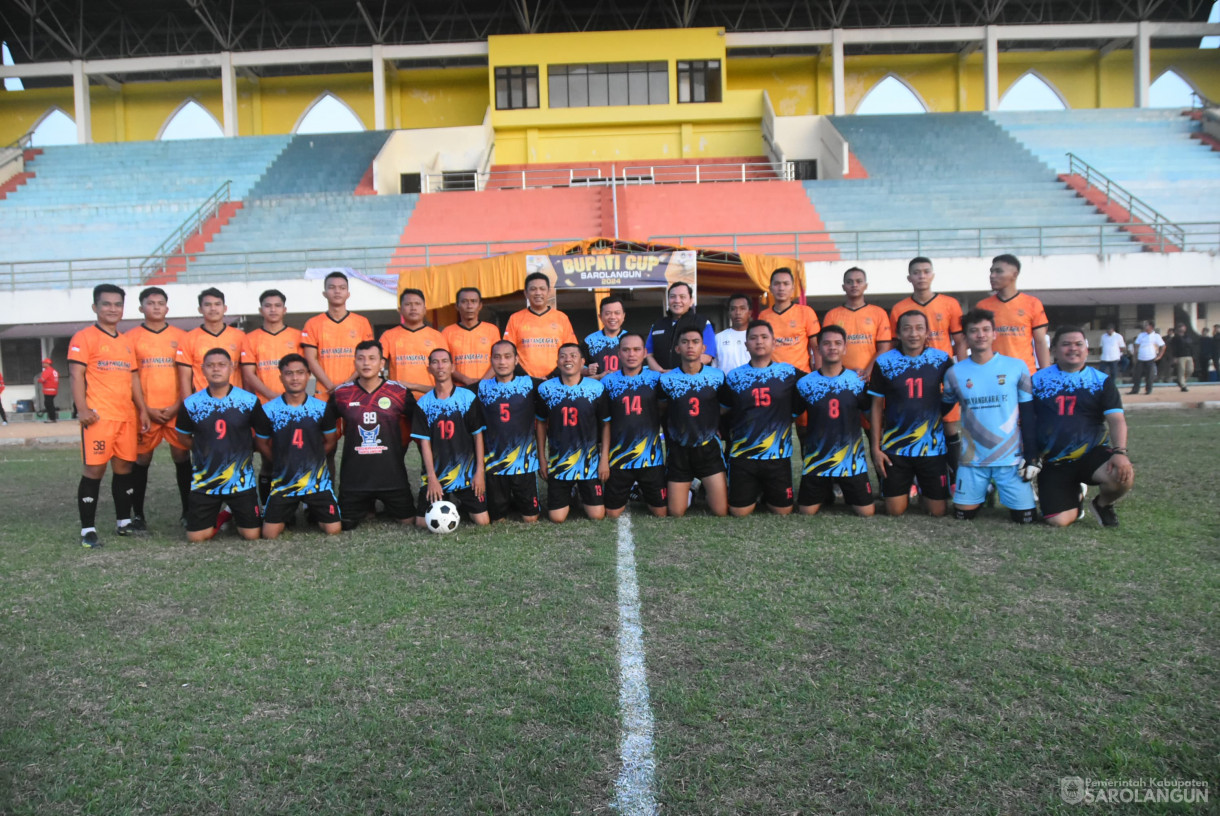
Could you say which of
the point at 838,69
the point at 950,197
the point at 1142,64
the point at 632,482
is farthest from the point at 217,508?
the point at 1142,64

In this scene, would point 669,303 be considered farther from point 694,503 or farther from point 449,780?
point 449,780

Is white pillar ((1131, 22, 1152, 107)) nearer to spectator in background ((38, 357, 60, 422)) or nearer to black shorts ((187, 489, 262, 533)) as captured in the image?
black shorts ((187, 489, 262, 533))

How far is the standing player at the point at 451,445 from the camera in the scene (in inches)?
242

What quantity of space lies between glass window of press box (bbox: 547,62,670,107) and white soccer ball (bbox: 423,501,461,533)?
1069 inches

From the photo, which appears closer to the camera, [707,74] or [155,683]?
[155,683]

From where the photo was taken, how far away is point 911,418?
6137 millimetres

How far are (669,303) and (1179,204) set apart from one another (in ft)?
79.5

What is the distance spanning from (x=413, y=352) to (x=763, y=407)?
3045 millimetres

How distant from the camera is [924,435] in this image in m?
6.12

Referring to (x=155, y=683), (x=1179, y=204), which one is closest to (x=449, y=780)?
(x=155, y=683)

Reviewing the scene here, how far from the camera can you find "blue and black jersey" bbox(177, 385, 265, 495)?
594 cm

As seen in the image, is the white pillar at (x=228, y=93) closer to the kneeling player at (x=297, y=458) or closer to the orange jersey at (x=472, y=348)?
the orange jersey at (x=472, y=348)

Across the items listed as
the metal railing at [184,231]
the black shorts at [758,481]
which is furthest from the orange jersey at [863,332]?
the metal railing at [184,231]

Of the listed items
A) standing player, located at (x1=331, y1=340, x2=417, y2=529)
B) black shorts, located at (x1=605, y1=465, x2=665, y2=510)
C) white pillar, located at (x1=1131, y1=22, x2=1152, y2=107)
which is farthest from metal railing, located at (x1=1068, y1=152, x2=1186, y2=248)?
standing player, located at (x1=331, y1=340, x2=417, y2=529)
